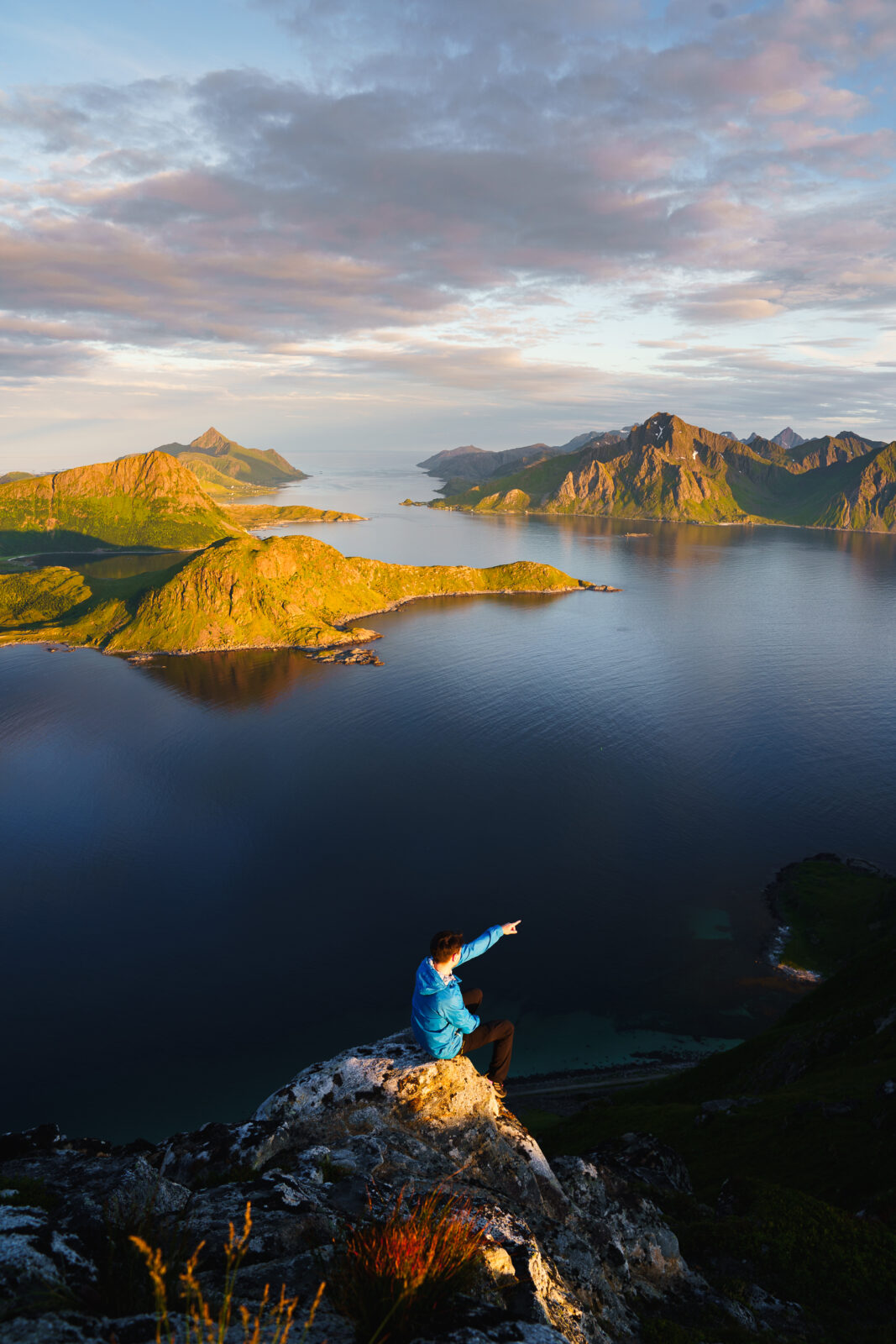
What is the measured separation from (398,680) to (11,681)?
327 ft

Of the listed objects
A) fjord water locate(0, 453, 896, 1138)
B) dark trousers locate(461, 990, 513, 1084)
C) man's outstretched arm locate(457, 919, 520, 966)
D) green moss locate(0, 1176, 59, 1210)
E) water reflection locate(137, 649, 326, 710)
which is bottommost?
fjord water locate(0, 453, 896, 1138)


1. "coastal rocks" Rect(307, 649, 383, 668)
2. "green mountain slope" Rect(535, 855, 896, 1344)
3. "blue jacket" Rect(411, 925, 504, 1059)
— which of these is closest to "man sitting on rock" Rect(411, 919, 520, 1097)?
"blue jacket" Rect(411, 925, 504, 1059)

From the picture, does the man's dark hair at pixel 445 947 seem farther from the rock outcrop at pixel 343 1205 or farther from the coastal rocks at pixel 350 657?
the coastal rocks at pixel 350 657

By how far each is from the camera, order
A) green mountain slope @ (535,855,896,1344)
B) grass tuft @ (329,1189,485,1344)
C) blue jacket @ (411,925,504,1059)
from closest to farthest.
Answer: grass tuft @ (329,1189,485,1344) < blue jacket @ (411,925,504,1059) < green mountain slope @ (535,855,896,1344)

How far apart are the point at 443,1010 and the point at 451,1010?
0.18 m

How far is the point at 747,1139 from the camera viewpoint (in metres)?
30.2

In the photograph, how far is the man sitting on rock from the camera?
42.4 ft

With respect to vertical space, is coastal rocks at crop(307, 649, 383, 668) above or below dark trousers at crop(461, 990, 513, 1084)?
below

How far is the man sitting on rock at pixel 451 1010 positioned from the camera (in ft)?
42.4

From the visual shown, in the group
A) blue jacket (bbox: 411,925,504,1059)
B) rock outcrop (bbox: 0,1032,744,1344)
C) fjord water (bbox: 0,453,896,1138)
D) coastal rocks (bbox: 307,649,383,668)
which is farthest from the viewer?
coastal rocks (bbox: 307,649,383,668)

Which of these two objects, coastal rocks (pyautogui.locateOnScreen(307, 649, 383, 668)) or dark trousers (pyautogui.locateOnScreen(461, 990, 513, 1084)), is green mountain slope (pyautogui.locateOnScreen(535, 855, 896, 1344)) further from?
coastal rocks (pyautogui.locateOnScreen(307, 649, 383, 668))

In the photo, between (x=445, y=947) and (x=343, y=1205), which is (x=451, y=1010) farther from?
(x=343, y=1205)

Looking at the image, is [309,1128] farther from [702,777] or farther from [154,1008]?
[702,777]

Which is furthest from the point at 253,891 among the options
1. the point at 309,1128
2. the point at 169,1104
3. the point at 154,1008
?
the point at 309,1128
